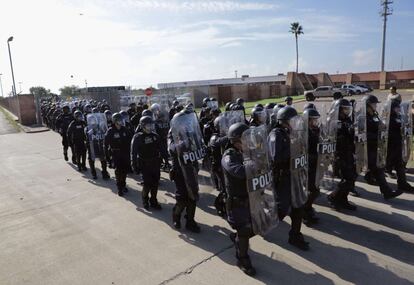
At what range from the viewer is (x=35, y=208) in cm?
713

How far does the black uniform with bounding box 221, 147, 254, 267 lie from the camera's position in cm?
390

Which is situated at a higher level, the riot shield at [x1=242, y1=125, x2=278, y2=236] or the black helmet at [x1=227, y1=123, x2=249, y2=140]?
the black helmet at [x1=227, y1=123, x2=249, y2=140]

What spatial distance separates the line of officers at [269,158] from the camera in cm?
401

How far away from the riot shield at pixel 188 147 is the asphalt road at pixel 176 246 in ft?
2.83

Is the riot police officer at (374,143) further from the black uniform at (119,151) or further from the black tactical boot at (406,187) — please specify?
Result: the black uniform at (119,151)

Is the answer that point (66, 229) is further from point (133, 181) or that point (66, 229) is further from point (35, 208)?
point (133, 181)

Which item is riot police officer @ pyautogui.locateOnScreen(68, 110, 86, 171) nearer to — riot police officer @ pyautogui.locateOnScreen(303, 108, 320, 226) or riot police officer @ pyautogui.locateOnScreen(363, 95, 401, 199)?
riot police officer @ pyautogui.locateOnScreen(303, 108, 320, 226)

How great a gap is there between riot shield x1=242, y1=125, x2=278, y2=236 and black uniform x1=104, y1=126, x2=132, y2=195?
4427 mm

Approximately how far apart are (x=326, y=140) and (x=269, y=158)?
189 cm

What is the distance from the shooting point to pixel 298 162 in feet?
14.9

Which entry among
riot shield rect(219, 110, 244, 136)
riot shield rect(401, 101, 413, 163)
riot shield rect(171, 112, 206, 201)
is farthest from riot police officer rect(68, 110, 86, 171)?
riot shield rect(401, 101, 413, 163)

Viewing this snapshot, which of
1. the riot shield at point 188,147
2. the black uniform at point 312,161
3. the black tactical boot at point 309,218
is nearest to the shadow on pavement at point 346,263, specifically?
the black tactical boot at point 309,218

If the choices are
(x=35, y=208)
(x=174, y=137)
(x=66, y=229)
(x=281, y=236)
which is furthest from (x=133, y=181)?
(x=281, y=236)

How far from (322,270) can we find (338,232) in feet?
4.09
